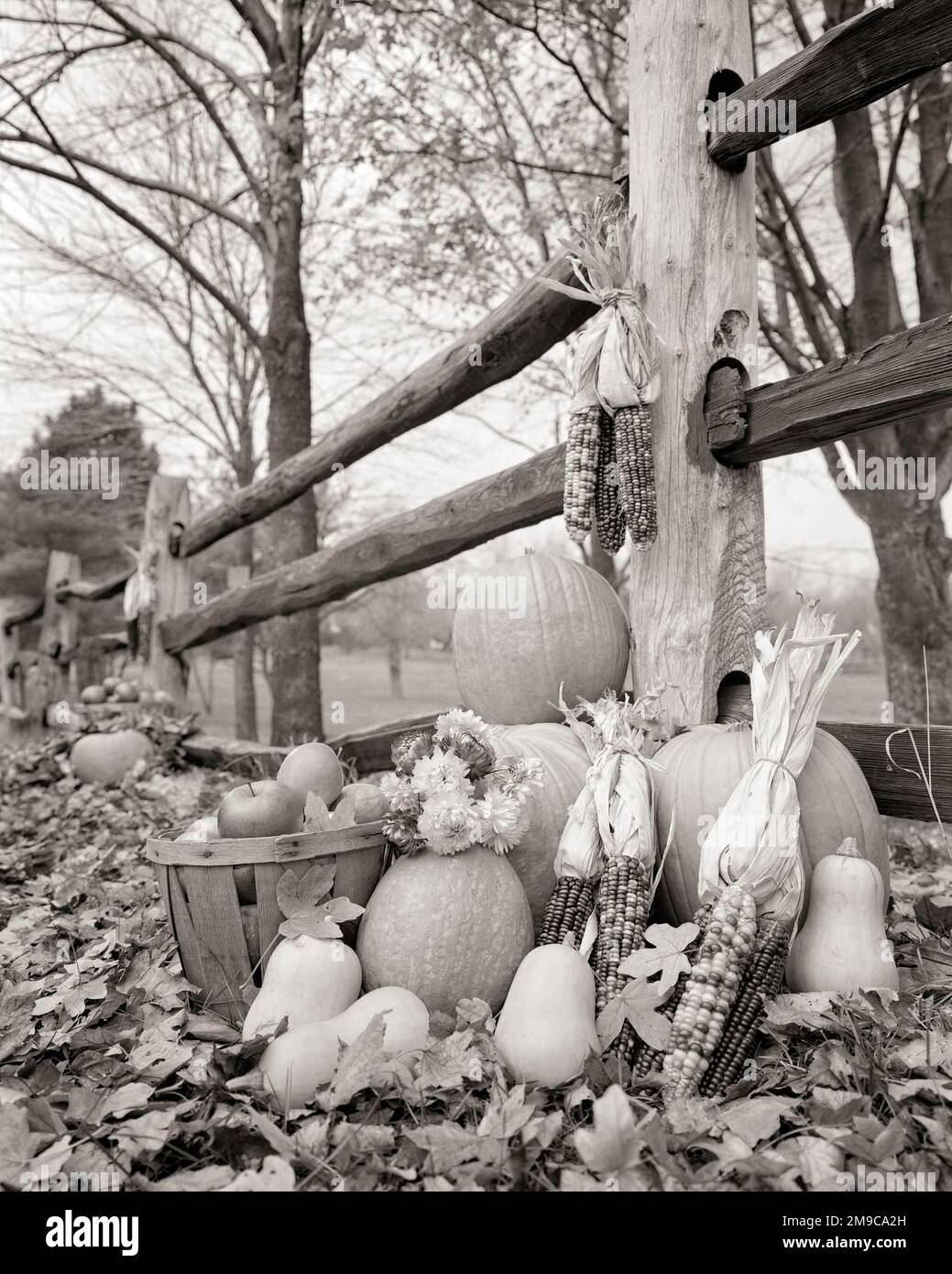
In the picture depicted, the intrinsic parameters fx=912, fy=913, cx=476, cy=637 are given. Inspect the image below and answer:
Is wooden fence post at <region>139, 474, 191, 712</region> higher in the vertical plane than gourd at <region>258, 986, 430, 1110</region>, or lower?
higher

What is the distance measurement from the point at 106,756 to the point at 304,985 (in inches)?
171

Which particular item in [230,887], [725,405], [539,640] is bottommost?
[230,887]

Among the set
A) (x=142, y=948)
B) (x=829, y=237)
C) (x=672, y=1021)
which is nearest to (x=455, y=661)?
(x=142, y=948)

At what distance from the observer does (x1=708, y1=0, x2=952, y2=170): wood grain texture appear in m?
2.05

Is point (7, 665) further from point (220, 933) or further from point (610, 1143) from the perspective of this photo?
point (610, 1143)

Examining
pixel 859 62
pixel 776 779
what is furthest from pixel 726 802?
pixel 859 62

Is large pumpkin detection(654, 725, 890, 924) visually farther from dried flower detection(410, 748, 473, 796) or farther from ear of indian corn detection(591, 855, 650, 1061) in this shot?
dried flower detection(410, 748, 473, 796)

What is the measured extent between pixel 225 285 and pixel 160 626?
7.83m

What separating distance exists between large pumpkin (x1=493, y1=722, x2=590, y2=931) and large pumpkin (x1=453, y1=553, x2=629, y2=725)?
341mm

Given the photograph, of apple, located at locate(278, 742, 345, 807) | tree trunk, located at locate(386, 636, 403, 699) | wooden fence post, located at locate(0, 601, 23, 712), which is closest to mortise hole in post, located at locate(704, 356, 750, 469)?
apple, located at locate(278, 742, 345, 807)

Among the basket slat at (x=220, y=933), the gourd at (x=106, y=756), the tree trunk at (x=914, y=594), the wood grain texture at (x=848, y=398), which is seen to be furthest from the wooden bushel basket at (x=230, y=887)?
the tree trunk at (x=914, y=594)

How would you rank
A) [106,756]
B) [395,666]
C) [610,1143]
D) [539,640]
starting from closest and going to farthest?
1. [610,1143]
2. [539,640]
3. [106,756]
4. [395,666]

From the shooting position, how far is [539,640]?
2830mm

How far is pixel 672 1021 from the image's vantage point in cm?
174
